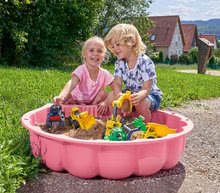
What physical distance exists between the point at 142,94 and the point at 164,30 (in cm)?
4559

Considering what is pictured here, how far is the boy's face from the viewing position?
3.40 metres

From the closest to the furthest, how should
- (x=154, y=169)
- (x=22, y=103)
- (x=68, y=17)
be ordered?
(x=154, y=169) → (x=22, y=103) → (x=68, y=17)

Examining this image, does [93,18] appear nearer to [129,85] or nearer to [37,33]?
[37,33]

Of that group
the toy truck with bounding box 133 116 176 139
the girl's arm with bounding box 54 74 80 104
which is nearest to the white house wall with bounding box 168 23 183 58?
the girl's arm with bounding box 54 74 80 104

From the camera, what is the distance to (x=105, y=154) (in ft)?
7.79

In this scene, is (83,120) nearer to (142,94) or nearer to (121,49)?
(142,94)

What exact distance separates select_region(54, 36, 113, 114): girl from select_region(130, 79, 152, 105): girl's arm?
0.53 metres

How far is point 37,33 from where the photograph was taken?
11367 mm

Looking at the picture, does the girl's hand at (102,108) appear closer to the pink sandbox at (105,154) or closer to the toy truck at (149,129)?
the toy truck at (149,129)

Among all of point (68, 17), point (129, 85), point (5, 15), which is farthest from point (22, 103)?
point (68, 17)

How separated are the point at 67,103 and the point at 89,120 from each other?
776 millimetres

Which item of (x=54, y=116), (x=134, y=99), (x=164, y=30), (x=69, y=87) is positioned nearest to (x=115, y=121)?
(x=134, y=99)

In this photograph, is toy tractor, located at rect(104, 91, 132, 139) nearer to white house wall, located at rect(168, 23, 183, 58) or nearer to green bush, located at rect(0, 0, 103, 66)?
green bush, located at rect(0, 0, 103, 66)

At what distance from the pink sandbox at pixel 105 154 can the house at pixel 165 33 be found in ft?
144
